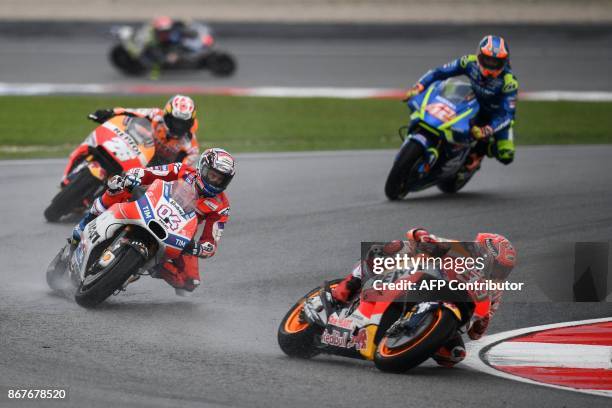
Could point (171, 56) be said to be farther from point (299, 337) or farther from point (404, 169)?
point (299, 337)

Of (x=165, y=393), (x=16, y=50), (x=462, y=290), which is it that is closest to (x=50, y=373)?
(x=165, y=393)

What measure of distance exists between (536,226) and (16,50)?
16.8 meters

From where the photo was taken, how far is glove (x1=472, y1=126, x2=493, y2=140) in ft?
41.9

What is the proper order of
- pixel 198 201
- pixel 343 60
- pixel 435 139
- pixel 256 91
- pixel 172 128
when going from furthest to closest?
pixel 343 60, pixel 256 91, pixel 435 139, pixel 172 128, pixel 198 201

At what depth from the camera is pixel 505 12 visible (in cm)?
2689

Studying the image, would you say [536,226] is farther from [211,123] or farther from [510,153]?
[211,123]

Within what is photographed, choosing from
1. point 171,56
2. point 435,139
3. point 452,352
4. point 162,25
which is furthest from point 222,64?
point 452,352

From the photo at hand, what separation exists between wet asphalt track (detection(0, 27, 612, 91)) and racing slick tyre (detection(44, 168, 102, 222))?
37.0ft

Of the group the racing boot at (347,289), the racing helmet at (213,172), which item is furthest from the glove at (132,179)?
the racing boot at (347,289)

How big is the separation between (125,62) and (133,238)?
15581mm

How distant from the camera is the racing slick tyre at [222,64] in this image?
23.7 m

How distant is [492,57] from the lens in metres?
12.7

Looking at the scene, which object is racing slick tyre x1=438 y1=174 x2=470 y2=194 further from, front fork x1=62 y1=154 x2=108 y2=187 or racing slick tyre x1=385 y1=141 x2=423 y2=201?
front fork x1=62 y1=154 x2=108 y2=187

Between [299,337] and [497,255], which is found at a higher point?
[497,255]
